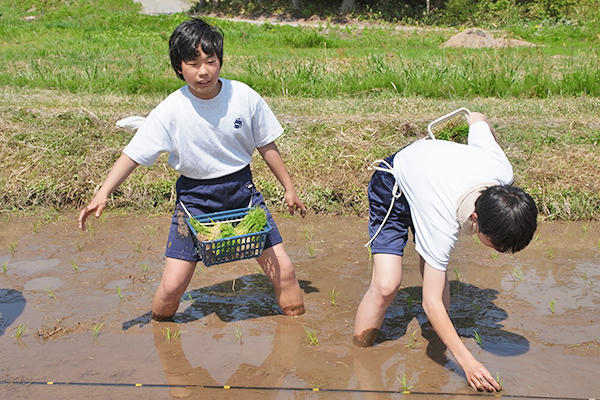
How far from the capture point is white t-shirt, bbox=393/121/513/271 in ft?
9.71

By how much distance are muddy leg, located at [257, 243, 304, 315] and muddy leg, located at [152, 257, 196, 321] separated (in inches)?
16.1

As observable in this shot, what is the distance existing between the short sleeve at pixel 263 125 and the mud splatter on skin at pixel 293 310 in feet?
3.27

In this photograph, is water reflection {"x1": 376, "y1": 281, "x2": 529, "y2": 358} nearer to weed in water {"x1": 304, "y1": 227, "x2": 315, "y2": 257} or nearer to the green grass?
weed in water {"x1": 304, "y1": 227, "x2": 315, "y2": 257}

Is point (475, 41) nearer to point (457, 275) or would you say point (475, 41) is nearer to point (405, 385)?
point (457, 275)

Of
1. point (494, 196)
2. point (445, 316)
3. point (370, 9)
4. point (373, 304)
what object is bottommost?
point (370, 9)

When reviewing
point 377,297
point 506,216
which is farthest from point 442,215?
point 377,297

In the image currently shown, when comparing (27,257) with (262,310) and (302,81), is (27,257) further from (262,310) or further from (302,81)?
(302,81)

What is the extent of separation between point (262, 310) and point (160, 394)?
106 cm

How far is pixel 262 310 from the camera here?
4.15 meters

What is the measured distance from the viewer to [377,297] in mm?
3461

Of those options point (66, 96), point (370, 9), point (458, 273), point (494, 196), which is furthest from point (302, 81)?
point (370, 9)

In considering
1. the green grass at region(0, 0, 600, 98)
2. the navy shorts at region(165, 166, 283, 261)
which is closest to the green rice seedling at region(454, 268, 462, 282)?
the navy shorts at region(165, 166, 283, 261)

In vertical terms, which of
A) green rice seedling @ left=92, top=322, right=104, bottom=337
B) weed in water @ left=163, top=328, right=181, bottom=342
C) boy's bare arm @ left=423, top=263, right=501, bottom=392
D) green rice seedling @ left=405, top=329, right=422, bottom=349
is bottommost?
green rice seedling @ left=405, top=329, right=422, bottom=349

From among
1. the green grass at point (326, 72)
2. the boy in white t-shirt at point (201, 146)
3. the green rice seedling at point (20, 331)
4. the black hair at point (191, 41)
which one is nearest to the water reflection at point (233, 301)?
the boy in white t-shirt at point (201, 146)
